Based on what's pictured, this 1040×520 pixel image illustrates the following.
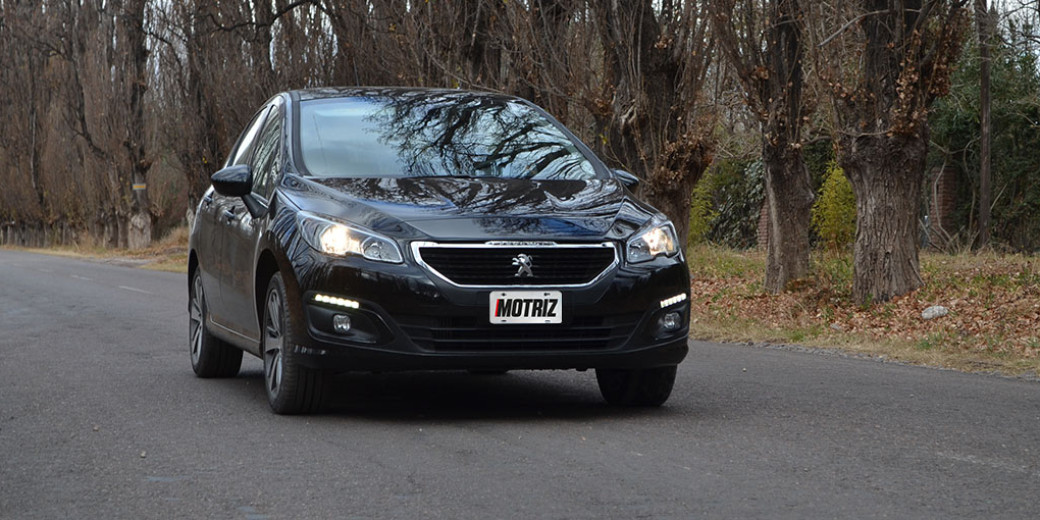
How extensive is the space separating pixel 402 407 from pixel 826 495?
3027 mm

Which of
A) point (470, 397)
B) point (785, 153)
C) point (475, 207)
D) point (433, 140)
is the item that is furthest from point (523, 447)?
point (785, 153)


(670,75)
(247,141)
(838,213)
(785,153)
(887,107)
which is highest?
(670,75)

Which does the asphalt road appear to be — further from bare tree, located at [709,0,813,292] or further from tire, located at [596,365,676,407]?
bare tree, located at [709,0,813,292]

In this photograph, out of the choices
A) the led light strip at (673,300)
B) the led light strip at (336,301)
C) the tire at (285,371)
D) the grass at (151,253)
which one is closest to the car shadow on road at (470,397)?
the tire at (285,371)

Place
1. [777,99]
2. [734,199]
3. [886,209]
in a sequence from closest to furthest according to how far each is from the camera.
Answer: [886,209], [777,99], [734,199]

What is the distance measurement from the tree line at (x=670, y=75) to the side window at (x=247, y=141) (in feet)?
19.3

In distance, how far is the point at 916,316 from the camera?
1389 centimetres

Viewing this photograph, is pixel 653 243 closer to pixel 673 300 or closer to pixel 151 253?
pixel 673 300

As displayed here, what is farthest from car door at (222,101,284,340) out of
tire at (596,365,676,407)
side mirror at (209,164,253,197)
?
tire at (596,365,676,407)

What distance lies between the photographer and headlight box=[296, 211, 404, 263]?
671 cm

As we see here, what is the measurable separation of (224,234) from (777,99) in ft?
30.1

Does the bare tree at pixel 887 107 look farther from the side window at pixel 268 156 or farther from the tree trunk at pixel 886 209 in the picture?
the side window at pixel 268 156

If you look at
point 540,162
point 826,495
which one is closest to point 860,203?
point 540,162

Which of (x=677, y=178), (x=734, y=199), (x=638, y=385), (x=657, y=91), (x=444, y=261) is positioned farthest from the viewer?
(x=734, y=199)
